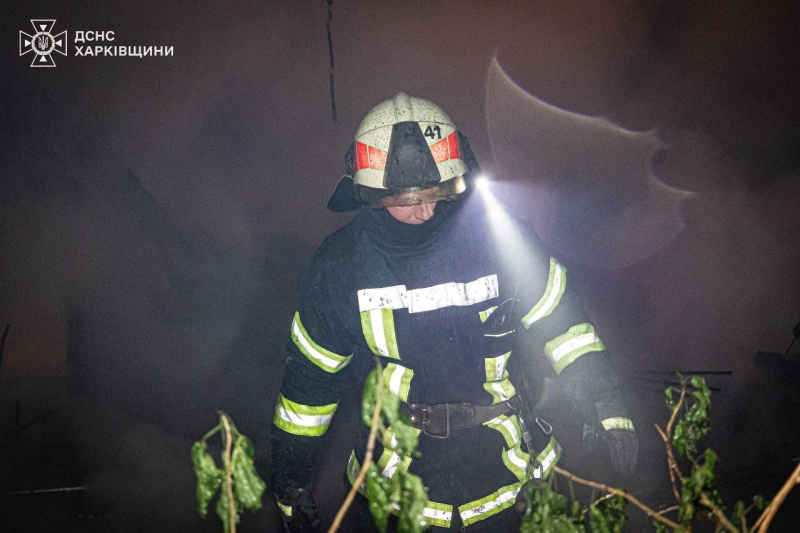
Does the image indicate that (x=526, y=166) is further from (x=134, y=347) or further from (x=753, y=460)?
(x=134, y=347)

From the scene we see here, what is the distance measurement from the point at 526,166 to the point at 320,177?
8.62 feet

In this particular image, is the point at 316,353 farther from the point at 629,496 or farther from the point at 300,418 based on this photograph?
the point at 629,496

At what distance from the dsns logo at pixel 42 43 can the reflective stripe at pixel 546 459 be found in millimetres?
6791

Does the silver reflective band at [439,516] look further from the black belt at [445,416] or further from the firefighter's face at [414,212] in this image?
the firefighter's face at [414,212]

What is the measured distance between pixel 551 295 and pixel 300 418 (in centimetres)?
127

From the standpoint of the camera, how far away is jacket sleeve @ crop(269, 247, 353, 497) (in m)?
2.45

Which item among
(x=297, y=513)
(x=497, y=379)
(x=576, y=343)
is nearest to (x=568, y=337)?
(x=576, y=343)

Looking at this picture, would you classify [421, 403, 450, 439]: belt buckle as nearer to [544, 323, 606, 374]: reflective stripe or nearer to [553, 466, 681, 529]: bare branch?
[544, 323, 606, 374]: reflective stripe

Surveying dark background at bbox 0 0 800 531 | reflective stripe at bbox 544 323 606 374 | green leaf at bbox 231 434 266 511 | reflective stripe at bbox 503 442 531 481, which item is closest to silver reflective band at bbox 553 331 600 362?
reflective stripe at bbox 544 323 606 374

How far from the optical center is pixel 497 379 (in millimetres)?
2379

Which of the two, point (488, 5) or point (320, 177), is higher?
point (488, 5)

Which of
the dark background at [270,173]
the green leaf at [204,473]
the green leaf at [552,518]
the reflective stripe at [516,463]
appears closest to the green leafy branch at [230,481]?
the green leaf at [204,473]

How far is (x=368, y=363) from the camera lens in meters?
2.48

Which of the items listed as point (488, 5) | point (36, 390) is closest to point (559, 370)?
point (488, 5)
